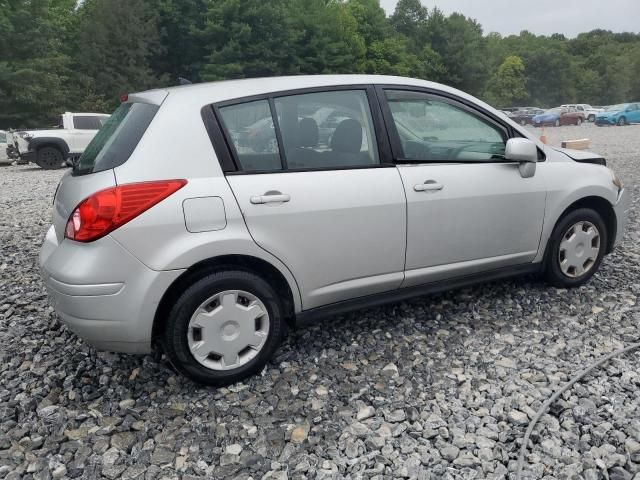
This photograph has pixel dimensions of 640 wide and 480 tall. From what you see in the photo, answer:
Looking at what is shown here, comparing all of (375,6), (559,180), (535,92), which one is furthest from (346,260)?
(535,92)

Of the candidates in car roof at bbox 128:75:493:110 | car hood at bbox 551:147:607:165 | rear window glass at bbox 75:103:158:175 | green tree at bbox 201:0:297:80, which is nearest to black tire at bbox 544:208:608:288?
car hood at bbox 551:147:607:165

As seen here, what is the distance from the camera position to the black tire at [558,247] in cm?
414

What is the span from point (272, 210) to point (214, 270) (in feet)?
1.47

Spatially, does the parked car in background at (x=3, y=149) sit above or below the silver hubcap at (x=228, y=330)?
below

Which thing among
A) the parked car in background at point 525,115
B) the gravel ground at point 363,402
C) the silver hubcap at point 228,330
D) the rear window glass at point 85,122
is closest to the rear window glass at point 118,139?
the silver hubcap at point 228,330

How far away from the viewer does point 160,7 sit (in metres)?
41.3

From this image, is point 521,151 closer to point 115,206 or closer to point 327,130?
point 327,130

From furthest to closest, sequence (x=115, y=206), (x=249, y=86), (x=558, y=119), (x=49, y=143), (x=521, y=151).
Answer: (x=558, y=119)
(x=49, y=143)
(x=521, y=151)
(x=249, y=86)
(x=115, y=206)

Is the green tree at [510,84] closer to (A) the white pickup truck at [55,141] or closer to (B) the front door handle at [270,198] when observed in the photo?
(A) the white pickup truck at [55,141]

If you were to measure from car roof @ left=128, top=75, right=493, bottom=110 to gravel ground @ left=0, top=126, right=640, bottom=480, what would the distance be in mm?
1616

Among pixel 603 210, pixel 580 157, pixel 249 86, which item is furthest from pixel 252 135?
pixel 603 210

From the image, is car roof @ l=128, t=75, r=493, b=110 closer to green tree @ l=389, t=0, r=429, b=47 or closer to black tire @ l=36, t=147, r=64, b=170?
black tire @ l=36, t=147, r=64, b=170

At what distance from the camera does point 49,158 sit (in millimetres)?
15469

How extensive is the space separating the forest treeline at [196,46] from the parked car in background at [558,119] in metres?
15.9
